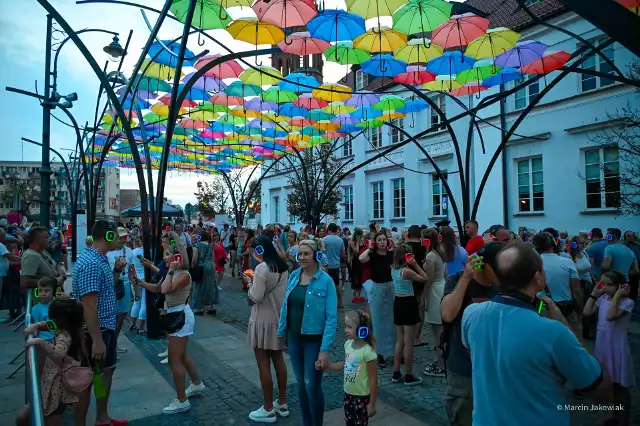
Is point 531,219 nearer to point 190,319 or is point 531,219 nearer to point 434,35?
point 434,35

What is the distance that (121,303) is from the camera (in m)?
6.44

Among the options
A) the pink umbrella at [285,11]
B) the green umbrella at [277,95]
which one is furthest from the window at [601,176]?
the pink umbrella at [285,11]

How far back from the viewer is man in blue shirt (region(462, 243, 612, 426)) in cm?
192

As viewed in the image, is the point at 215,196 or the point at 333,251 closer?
the point at 333,251

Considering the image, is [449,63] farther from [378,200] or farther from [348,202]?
[348,202]

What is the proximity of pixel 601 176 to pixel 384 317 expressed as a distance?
41.1ft

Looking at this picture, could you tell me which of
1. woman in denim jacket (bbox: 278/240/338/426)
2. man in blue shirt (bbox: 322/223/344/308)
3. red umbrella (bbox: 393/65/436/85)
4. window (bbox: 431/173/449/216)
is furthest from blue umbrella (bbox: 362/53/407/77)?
window (bbox: 431/173/449/216)

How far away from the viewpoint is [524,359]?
200 cm

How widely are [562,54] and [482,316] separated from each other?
30.9 ft

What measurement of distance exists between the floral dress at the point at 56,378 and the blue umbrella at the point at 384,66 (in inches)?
334

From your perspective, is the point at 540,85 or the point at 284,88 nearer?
the point at 284,88

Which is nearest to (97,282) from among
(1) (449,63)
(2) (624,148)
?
(1) (449,63)

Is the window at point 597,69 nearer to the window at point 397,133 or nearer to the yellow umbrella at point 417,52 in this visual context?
the yellow umbrella at point 417,52

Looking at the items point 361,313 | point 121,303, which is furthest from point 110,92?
point 361,313
